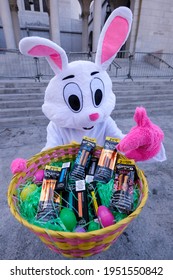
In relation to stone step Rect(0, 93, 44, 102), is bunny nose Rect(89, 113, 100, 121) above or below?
above

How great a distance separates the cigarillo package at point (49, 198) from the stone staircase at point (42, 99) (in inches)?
108

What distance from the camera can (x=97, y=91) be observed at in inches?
39.4

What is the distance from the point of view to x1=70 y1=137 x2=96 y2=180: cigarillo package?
1.00 metres

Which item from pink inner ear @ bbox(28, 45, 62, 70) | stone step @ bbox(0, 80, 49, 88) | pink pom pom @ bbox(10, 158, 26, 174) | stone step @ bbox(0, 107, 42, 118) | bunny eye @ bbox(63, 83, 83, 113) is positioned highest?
pink inner ear @ bbox(28, 45, 62, 70)

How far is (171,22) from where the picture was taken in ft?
33.3

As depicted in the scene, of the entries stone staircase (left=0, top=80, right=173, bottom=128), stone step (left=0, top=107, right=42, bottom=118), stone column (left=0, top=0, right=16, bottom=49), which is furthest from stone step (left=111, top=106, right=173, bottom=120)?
stone column (left=0, top=0, right=16, bottom=49)

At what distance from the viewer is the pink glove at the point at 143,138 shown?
0.78 metres

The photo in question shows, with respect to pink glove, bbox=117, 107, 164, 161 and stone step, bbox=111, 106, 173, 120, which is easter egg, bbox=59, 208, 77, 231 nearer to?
pink glove, bbox=117, 107, 164, 161

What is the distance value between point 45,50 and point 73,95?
0.89ft

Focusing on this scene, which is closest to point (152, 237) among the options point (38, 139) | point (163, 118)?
point (38, 139)

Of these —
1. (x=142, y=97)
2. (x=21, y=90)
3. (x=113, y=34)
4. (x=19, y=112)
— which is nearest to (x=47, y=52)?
(x=113, y=34)

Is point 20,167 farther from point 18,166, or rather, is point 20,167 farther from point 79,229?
point 79,229

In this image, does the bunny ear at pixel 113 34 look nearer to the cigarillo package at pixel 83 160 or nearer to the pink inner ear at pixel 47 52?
the pink inner ear at pixel 47 52

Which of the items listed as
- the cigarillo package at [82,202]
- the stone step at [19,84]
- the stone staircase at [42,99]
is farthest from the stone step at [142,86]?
the cigarillo package at [82,202]
